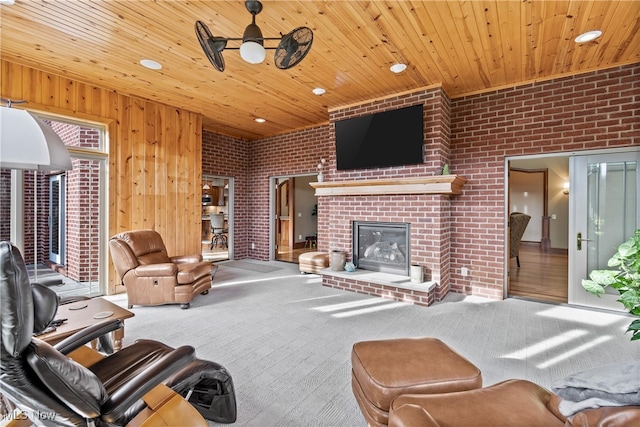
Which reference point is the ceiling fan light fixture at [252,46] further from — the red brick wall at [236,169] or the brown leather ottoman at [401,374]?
the red brick wall at [236,169]

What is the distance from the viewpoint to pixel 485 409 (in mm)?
1166

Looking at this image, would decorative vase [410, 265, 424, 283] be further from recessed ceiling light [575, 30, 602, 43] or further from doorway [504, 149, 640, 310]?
recessed ceiling light [575, 30, 602, 43]

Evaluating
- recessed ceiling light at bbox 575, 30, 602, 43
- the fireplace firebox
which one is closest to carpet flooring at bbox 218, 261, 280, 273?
the fireplace firebox

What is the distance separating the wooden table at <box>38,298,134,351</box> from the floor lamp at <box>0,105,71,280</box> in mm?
1060

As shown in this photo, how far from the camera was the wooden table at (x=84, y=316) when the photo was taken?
1914mm

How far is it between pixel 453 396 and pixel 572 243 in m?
3.56

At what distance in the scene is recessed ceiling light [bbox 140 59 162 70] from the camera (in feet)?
10.9

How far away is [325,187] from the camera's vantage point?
477 cm

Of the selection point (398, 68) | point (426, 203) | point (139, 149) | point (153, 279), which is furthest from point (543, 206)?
point (139, 149)

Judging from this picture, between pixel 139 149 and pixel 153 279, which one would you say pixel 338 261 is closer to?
pixel 153 279

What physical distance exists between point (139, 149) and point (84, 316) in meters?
3.06

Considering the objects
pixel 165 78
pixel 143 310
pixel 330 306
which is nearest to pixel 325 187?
pixel 330 306

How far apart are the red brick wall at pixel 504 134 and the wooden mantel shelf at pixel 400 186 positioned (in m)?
0.36

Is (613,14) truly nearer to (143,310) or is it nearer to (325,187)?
(325,187)
